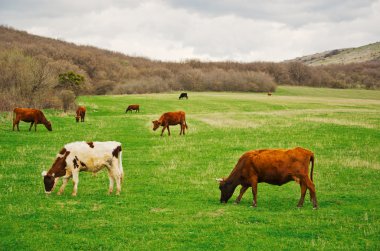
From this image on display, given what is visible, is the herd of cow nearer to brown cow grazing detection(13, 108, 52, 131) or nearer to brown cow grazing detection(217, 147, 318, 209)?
brown cow grazing detection(217, 147, 318, 209)

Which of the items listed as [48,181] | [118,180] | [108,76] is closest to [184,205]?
[118,180]

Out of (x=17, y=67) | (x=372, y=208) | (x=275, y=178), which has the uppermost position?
(x=17, y=67)

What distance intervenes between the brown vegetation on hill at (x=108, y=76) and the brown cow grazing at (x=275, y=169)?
1532 inches

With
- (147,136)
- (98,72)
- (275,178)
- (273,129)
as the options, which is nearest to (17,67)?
(147,136)

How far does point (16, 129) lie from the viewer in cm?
3225

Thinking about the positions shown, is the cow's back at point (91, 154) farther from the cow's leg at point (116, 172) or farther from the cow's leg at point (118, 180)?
the cow's leg at point (118, 180)

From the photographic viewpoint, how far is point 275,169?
42.1ft

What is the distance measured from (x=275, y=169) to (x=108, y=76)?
135m

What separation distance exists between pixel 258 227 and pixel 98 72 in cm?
13795

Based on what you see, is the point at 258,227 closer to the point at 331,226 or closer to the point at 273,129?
the point at 331,226

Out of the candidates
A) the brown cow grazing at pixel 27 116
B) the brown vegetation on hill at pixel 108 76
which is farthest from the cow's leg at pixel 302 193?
the brown vegetation on hill at pixel 108 76

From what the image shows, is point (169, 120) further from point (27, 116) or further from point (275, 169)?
point (275, 169)

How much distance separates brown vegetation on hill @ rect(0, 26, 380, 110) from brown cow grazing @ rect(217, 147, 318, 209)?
3890 centimetres

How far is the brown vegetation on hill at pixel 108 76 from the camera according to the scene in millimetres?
57312
